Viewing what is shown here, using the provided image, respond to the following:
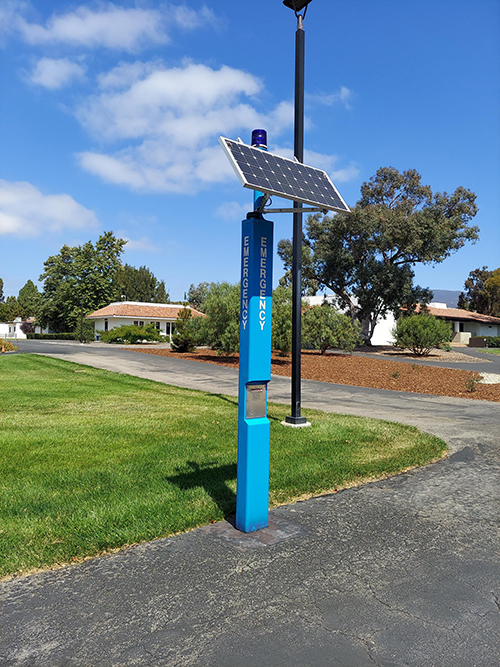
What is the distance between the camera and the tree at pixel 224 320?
24.3 metres

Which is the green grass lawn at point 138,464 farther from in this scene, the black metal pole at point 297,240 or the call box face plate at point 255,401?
the call box face plate at point 255,401

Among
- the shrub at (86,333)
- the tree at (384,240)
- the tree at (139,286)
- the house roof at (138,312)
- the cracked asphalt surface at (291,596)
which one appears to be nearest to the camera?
the cracked asphalt surface at (291,596)

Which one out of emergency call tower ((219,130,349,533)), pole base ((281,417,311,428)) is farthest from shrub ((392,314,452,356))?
emergency call tower ((219,130,349,533))

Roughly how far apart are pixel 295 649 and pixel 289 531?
1.65 m

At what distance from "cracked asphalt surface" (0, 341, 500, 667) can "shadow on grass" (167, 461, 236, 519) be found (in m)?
0.47

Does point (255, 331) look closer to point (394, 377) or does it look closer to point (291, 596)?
point (291, 596)

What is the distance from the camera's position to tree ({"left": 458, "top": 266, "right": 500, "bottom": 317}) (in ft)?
258

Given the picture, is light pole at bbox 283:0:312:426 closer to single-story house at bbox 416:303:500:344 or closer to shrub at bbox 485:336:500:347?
shrub at bbox 485:336:500:347

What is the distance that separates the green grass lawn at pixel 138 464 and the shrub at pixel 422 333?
2437 centimetres

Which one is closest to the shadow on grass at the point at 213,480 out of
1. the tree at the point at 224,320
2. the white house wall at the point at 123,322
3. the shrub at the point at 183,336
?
the tree at the point at 224,320

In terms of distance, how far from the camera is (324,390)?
1543cm

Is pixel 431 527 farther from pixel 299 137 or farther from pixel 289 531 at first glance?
pixel 299 137

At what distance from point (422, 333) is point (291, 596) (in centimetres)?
3192

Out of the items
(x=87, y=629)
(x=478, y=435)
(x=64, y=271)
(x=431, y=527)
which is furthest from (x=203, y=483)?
(x=64, y=271)
